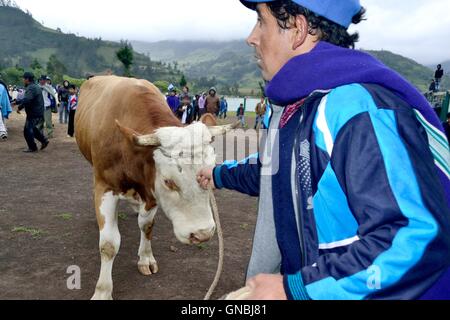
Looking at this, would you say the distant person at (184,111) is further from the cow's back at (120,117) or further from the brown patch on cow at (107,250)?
the brown patch on cow at (107,250)

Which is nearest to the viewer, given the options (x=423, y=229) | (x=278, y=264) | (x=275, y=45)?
(x=423, y=229)

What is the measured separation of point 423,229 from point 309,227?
1.31ft

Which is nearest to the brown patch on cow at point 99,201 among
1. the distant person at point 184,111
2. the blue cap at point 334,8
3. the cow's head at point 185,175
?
the cow's head at point 185,175

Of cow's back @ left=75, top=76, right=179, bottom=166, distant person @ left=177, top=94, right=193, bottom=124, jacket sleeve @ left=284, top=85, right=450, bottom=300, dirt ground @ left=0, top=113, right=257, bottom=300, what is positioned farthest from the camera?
distant person @ left=177, top=94, right=193, bottom=124

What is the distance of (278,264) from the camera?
70.1 inches

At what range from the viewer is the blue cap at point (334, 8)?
143cm

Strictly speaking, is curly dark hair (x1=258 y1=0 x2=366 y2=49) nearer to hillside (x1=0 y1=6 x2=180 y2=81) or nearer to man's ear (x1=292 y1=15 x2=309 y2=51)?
man's ear (x1=292 y1=15 x2=309 y2=51)

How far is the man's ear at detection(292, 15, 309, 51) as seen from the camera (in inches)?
→ 59.0

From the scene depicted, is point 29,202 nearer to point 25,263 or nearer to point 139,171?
point 25,263

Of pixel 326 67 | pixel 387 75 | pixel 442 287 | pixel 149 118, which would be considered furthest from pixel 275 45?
pixel 149 118

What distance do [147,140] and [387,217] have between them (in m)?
2.49

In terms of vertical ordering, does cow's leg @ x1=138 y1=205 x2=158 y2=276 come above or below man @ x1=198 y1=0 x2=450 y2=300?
below

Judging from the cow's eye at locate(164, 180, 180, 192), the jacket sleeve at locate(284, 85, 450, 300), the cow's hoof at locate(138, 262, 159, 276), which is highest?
the jacket sleeve at locate(284, 85, 450, 300)

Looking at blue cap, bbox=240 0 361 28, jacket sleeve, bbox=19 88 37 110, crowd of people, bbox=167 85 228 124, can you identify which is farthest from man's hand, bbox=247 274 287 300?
crowd of people, bbox=167 85 228 124
